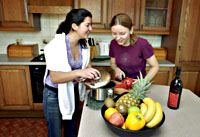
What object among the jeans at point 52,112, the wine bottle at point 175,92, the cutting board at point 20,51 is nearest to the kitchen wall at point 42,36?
the cutting board at point 20,51

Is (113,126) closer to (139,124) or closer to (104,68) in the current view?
(139,124)

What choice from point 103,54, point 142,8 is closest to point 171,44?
point 142,8

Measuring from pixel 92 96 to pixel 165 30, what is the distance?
2.00m

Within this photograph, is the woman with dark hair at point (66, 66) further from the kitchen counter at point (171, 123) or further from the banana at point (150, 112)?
the banana at point (150, 112)

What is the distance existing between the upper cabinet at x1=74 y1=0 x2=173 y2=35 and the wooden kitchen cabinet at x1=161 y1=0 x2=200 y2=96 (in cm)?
15

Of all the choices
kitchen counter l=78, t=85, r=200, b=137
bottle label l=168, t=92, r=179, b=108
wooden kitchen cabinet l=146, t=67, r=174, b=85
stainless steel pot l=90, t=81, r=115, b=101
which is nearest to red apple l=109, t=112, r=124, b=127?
kitchen counter l=78, t=85, r=200, b=137

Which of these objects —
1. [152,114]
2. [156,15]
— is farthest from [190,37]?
[152,114]

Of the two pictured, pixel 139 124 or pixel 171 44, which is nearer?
pixel 139 124

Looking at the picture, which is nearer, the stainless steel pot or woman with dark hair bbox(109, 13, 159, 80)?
the stainless steel pot

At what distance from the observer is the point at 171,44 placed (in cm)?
259

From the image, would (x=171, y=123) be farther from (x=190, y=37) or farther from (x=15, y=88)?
(x=15, y=88)

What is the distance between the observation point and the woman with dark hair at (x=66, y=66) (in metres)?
1.20

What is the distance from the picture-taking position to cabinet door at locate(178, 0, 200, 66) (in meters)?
2.30

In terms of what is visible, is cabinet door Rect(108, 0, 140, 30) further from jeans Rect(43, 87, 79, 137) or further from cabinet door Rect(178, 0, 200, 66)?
jeans Rect(43, 87, 79, 137)
